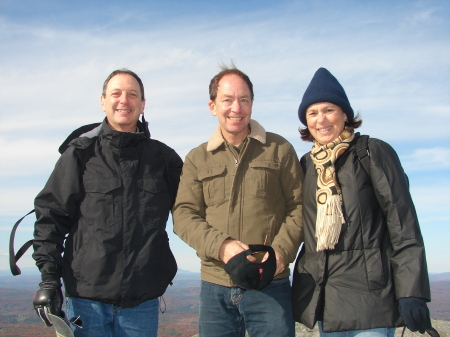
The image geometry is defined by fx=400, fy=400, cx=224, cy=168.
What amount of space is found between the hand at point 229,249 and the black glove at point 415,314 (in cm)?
140

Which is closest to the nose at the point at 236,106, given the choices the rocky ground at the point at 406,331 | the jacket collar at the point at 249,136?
the jacket collar at the point at 249,136

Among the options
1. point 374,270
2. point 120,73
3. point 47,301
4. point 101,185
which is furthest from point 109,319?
point 120,73

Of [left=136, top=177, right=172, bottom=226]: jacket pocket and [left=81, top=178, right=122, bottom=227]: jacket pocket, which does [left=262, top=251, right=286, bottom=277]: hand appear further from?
[left=81, top=178, right=122, bottom=227]: jacket pocket

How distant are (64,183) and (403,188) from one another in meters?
3.42

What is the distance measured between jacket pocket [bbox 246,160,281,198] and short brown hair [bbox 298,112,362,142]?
23.8 inches

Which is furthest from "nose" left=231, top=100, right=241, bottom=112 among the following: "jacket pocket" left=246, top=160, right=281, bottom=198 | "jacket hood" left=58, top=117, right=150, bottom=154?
"jacket hood" left=58, top=117, right=150, bottom=154

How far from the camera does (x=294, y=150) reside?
14.5 ft

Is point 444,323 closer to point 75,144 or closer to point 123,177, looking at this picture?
point 123,177

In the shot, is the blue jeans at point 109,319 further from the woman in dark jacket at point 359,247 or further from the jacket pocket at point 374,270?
the jacket pocket at point 374,270

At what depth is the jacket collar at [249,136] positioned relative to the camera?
431 centimetres

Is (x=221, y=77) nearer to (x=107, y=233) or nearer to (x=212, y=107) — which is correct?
(x=212, y=107)

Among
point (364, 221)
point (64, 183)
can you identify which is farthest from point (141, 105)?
point (364, 221)

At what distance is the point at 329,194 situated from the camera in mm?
3713

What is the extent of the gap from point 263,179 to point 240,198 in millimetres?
311
